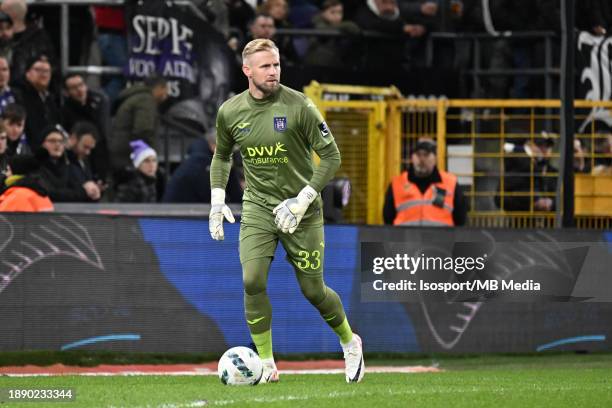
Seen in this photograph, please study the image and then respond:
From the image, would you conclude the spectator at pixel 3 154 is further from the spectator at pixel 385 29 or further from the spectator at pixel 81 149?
the spectator at pixel 385 29

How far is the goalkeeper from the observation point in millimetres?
10602

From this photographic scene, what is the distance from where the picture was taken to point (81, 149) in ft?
51.3

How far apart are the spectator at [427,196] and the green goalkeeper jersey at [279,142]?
5375mm

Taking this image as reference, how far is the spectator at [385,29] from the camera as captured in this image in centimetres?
1869

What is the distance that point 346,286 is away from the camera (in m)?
14.3

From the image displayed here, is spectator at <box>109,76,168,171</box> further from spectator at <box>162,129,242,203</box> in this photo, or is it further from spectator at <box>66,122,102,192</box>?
spectator at <box>162,129,242,203</box>

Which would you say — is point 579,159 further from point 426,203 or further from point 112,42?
point 112,42

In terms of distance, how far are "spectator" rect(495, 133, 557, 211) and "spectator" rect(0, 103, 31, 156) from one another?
18.3 ft

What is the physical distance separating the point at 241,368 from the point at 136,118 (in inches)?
222

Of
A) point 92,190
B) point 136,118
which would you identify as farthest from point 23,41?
point 92,190

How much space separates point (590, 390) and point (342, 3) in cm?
991

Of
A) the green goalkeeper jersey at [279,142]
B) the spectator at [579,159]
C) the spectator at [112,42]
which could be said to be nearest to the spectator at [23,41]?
the spectator at [112,42]

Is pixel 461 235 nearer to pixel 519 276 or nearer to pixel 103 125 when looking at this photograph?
pixel 519 276

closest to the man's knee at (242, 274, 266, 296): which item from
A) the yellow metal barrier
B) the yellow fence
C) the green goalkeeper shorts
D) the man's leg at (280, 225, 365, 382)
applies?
the green goalkeeper shorts
